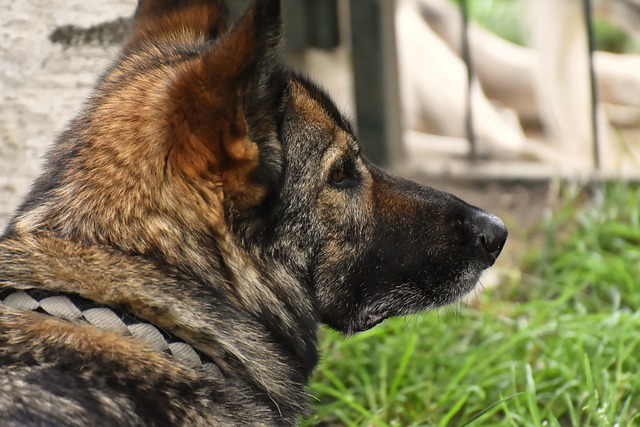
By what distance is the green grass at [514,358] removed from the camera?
3.46 m

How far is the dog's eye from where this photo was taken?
258cm

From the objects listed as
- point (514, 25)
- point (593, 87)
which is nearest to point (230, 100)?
point (593, 87)

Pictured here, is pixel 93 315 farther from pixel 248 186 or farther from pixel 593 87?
pixel 593 87

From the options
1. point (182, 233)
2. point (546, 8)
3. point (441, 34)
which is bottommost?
point (441, 34)

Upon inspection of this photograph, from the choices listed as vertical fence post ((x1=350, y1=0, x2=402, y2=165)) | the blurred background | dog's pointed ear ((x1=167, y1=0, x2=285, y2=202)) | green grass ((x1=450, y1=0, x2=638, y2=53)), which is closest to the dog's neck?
dog's pointed ear ((x1=167, y1=0, x2=285, y2=202))

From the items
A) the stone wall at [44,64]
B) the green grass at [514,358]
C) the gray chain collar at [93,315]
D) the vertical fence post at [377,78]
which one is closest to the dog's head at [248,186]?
the gray chain collar at [93,315]

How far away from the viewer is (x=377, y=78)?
19.9 ft

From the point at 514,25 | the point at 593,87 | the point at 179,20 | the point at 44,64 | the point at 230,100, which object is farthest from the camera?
the point at 514,25

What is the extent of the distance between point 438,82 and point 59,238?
17.6ft

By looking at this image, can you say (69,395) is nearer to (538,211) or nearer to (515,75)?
Result: (538,211)

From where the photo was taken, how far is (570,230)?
210 inches

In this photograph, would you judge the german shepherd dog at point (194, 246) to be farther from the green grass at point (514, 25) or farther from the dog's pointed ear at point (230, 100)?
the green grass at point (514, 25)

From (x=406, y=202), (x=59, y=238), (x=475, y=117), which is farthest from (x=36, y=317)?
(x=475, y=117)

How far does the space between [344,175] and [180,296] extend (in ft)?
2.08
